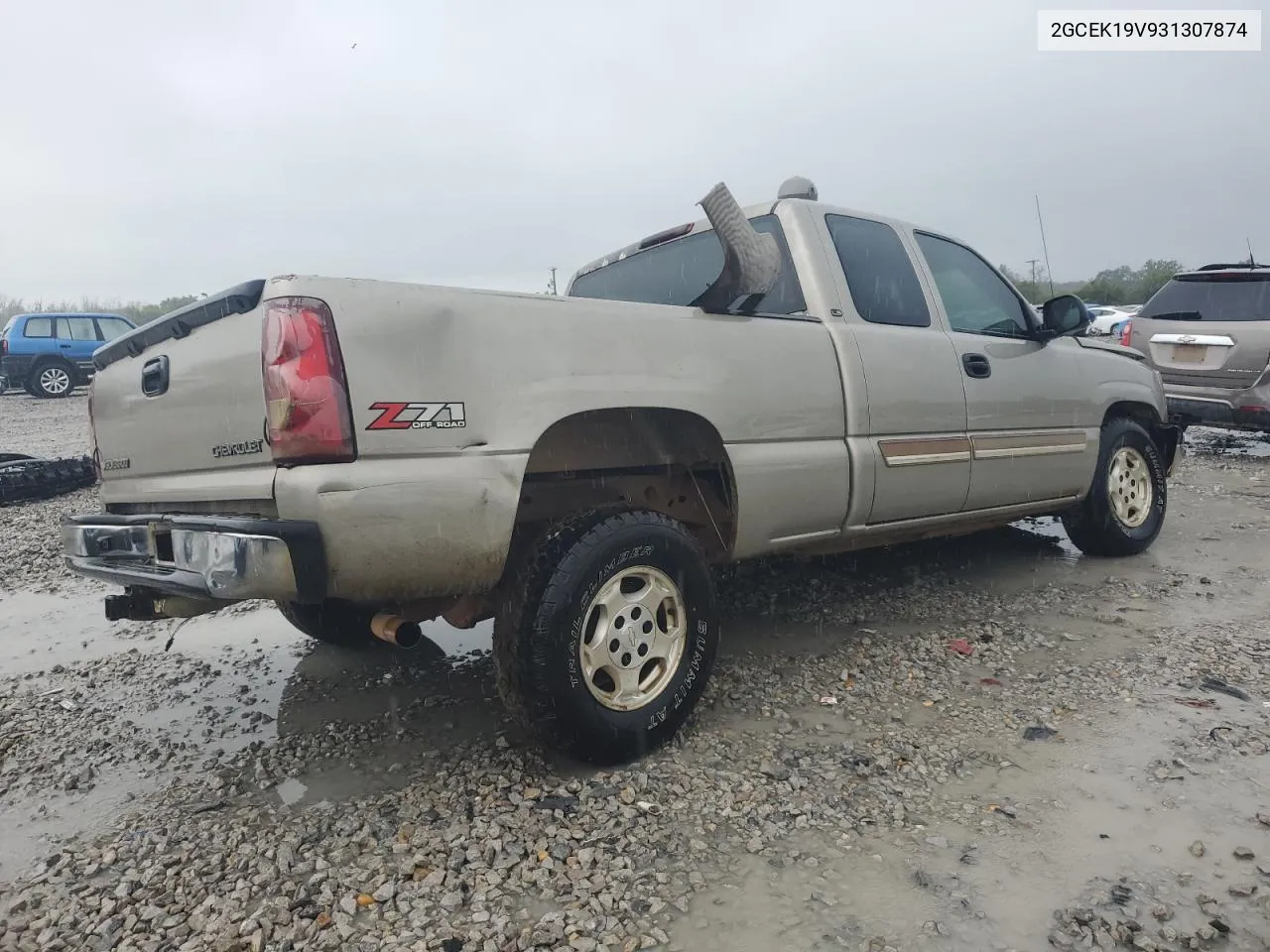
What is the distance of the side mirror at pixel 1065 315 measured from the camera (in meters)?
4.23

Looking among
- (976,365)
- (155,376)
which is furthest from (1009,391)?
(155,376)

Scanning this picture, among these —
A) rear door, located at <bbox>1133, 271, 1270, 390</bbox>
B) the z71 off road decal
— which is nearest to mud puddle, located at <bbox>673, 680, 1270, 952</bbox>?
the z71 off road decal

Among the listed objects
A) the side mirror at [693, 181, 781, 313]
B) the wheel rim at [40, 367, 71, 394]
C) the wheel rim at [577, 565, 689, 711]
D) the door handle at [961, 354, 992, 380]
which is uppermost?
the wheel rim at [40, 367, 71, 394]

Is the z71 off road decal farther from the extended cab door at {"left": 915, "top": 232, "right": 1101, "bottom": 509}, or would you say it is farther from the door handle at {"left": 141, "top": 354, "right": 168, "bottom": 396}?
the extended cab door at {"left": 915, "top": 232, "right": 1101, "bottom": 509}

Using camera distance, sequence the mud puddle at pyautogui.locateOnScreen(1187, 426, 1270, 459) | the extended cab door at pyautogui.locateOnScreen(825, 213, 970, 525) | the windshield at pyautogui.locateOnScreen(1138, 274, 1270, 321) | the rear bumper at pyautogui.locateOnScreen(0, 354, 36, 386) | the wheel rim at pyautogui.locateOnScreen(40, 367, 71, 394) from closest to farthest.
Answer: the extended cab door at pyautogui.locateOnScreen(825, 213, 970, 525) < the windshield at pyautogui.locateOnScreen(1138, 274, 1270, 321) < the mud puddle at pyautogui.locateOnScreen(1187, 426, 1270, 459) < the rear bumper at pyautogui.locateOnScreen(0, 354, 36, 386) < the wheel rim at pyautogui.locateOnScreen(40, 367, 71, 394)

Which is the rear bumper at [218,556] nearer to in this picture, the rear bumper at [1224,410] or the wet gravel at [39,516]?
the wet gravel at [39,516]

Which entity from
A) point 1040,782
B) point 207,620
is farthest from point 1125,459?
point 207,620

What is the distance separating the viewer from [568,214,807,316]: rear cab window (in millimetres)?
3418

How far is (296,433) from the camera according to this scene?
2141 millimetres

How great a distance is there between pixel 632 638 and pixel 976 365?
2266 millimetres

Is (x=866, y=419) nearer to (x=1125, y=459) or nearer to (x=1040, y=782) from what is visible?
(x=1040, y=782)

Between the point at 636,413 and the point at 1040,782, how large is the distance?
1.66 meters

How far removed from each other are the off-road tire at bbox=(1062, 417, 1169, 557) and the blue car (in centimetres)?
1675

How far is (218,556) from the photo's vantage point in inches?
85.8
